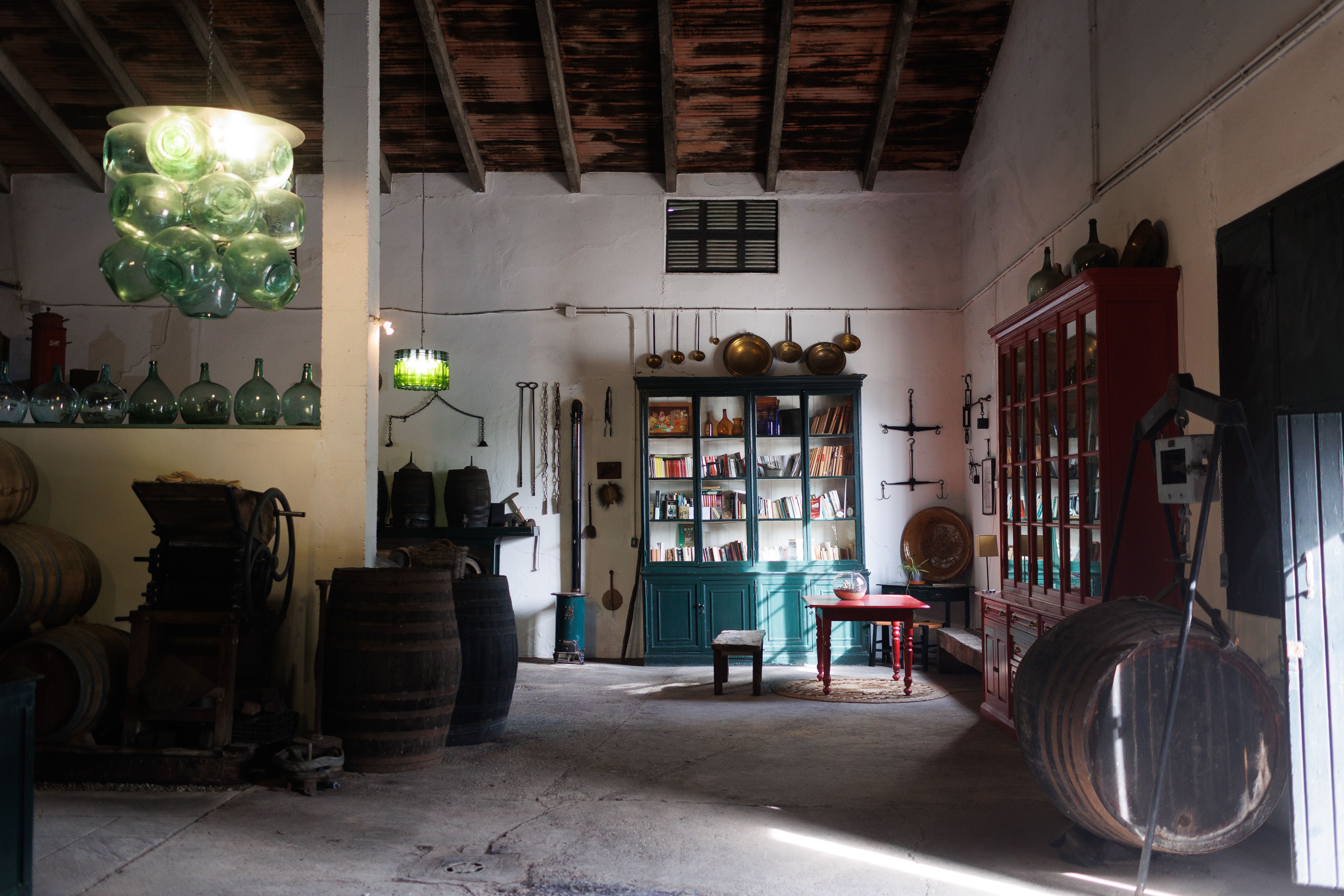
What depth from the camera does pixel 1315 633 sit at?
11.3ft

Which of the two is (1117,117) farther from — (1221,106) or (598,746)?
(598,746)

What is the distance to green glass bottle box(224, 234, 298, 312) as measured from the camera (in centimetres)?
422

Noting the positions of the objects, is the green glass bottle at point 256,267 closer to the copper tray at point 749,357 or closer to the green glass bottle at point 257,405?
the green glass bottle at point 257,405

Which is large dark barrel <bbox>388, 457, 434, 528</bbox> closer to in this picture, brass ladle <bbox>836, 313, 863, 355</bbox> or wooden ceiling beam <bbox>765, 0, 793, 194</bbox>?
brass ladle <bbox>836, 313, 863, 355</bbox>

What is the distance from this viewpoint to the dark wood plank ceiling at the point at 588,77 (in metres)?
7.45

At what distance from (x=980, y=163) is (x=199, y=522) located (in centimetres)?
675

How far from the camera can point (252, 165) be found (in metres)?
4.27

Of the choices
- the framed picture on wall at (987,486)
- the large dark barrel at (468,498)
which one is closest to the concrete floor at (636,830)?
the framed picture on wall at (987,486)

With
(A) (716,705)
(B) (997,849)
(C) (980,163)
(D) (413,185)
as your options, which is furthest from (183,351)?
(B) (997,849)

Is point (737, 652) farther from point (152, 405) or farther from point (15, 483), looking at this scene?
point (15, 483)

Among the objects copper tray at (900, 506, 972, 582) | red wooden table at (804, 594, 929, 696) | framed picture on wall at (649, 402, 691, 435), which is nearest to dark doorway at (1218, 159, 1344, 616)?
red wooden table at (804, 594, 929, 696)

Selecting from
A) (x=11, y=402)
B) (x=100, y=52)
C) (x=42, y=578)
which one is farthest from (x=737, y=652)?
(x=100, y=52)

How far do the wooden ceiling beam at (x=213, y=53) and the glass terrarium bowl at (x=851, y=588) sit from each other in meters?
5.69

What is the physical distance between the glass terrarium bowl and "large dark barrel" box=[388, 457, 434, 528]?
3.62 meters
